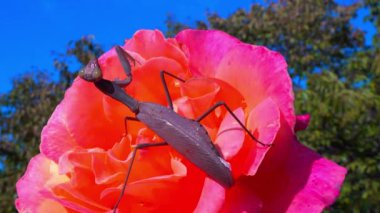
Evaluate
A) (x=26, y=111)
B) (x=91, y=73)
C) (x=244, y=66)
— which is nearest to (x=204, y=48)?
(x=244, y=66)

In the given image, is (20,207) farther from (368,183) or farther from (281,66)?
(368,183)

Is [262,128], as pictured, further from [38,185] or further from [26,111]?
[26,111]

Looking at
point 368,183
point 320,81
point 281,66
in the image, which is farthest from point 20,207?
point 320,81

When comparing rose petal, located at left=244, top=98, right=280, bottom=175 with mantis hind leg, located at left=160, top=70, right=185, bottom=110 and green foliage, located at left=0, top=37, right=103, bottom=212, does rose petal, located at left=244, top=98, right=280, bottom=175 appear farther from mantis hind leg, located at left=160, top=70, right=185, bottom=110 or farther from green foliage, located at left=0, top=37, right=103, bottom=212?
green foliage, located at left=0, top=37, right=103, bottom=212

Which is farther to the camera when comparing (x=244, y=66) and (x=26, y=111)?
(x=26, y=111)

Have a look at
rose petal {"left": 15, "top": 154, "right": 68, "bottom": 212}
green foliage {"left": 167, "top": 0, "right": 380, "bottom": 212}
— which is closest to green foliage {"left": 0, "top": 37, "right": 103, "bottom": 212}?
green foliage {"left": 167, "top": 0, "right": 380, "bottom": 212}
